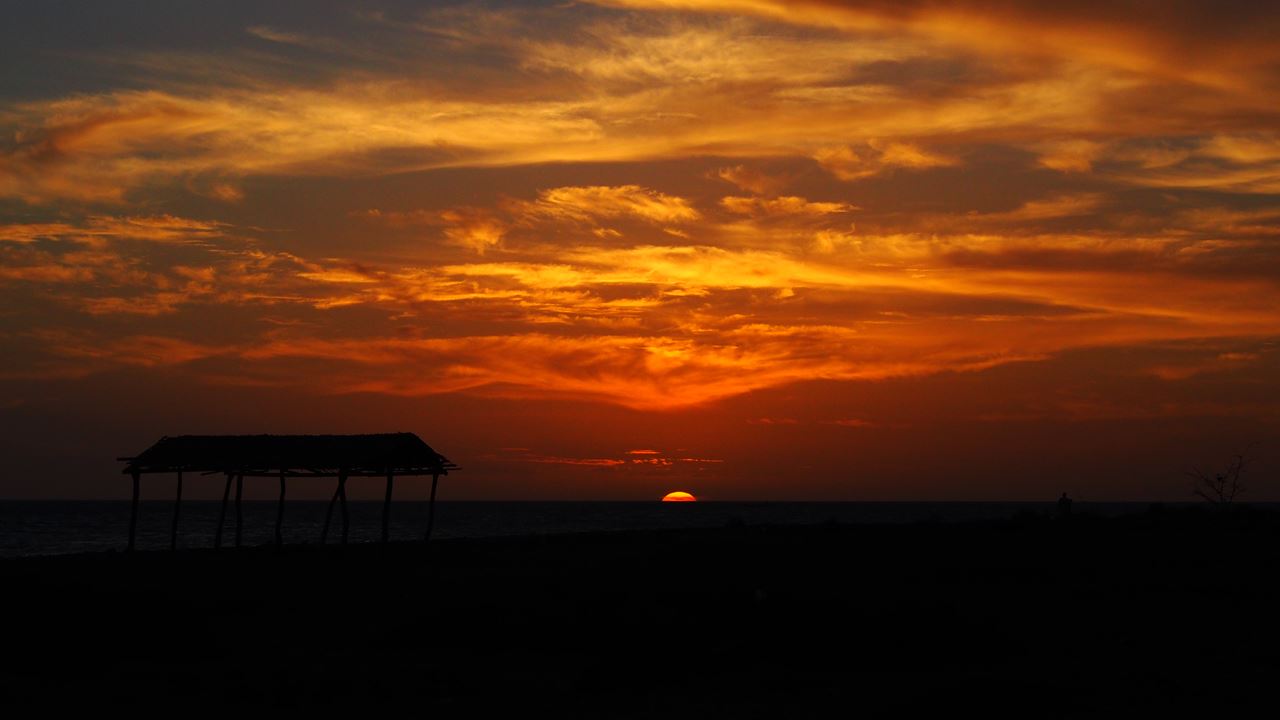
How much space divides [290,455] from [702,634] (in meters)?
24.8

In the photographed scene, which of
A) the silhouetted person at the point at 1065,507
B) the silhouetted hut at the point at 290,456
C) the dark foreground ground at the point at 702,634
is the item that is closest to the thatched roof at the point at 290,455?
the silhouetted hut at the point at 290,456

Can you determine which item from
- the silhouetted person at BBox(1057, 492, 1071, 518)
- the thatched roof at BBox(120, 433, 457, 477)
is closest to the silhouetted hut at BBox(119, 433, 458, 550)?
the thatched roof at BBox(120, 433, 457, 477)

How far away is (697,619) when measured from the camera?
2138 cm

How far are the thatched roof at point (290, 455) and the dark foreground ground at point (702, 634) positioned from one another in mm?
10160

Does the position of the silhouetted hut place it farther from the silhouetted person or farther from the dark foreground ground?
the silhouetted person

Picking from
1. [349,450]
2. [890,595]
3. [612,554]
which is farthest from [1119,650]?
[349,450]

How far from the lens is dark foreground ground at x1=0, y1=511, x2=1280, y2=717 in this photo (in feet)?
57.4

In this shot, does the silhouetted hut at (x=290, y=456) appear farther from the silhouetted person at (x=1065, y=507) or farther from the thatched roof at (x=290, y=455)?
the silhouetted person at (x=1065, y=507)

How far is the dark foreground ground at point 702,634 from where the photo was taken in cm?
1750

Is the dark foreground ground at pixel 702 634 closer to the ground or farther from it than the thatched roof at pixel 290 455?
closer to the ground

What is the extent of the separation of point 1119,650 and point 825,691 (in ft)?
17.4

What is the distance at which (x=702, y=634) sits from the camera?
67.7 ft

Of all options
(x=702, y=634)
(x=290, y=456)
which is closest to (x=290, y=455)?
(x=290, y=456)

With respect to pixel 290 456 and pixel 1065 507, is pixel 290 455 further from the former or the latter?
pixel 1065 507
